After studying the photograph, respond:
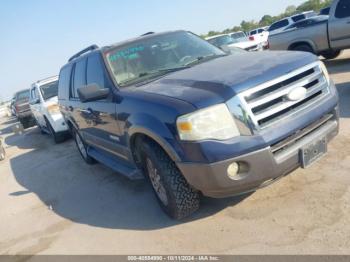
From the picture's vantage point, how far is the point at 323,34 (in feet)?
33.8

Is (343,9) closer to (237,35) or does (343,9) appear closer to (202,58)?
(202,58)

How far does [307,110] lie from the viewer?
343cm

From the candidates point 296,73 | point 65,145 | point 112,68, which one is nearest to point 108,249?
point 112,68

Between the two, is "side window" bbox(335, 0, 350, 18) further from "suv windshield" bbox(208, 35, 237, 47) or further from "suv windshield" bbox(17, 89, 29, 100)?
"suv windshield" bbox(17, 89, 29, 100)

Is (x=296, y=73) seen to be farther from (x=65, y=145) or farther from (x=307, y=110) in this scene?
(x=65, y=145)

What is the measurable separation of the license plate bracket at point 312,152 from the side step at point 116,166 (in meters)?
1.82

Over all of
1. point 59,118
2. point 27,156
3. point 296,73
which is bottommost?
point 27,156

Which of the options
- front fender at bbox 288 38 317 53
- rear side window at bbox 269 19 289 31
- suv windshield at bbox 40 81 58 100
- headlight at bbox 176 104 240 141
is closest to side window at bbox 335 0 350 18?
front fender at bbox 288 38 317 53

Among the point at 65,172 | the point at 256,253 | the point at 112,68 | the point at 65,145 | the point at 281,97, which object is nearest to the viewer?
the point at 256,253

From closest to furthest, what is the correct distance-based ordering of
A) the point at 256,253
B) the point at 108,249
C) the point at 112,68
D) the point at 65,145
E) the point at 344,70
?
1. the point at 256,253
2. the point at 108,249
3. the point at 112,68
4. the point at 344,70
5. the point at 65,145

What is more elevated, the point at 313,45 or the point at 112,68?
the point at 112,68

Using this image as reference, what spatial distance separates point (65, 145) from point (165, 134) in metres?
7.39

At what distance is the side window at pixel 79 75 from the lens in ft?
19.0

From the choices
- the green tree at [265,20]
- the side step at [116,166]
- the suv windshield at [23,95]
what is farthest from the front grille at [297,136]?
the green tree at [265,20]
